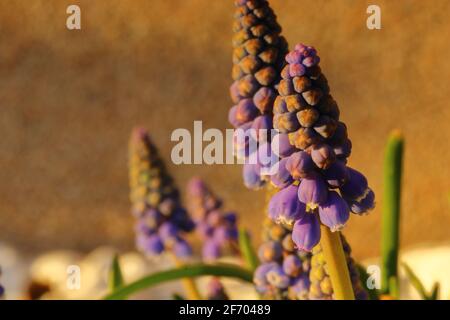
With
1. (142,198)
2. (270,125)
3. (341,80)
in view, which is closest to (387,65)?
(341,80)

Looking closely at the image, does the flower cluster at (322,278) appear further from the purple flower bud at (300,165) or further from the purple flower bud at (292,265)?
the purple flower bud at (300,165)

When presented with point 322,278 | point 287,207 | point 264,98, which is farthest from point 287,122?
point 322,278

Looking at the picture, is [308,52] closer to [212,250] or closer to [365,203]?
[365,203]

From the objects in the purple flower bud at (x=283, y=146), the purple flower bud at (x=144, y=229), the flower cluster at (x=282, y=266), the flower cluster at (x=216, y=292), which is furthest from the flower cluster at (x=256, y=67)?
the purple flower bud at (x=144, y=229)

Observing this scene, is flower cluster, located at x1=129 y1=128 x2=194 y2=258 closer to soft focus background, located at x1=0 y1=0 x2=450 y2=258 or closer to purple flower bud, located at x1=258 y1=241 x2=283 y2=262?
purple flower bud, located at x1=258 y1=241 x2=283 y2=262

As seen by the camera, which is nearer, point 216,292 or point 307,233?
point 307,233

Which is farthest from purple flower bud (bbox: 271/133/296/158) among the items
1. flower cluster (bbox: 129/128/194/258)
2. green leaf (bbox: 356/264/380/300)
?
flower cluster (bbox: 129/128/194/258)
